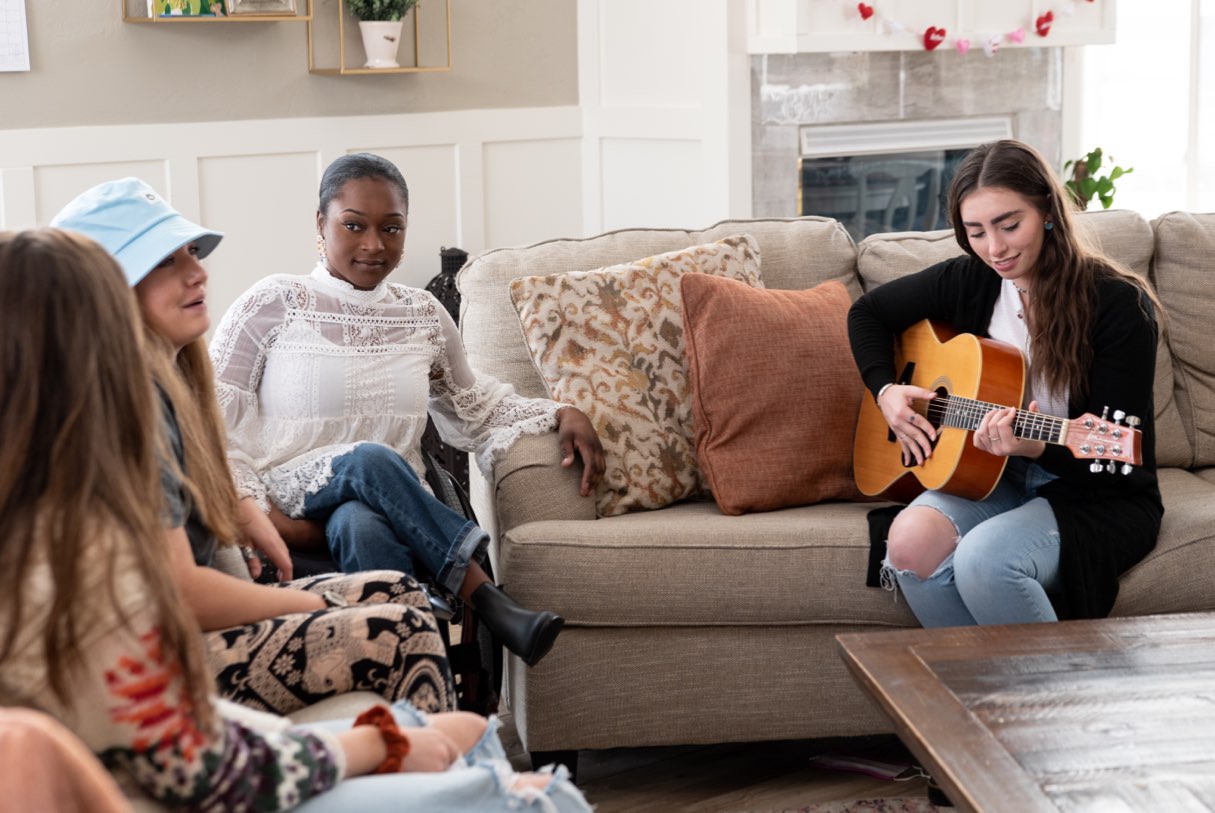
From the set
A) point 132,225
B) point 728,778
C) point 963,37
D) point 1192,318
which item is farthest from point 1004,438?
point 963,37

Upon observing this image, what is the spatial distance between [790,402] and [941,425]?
0.98 ft

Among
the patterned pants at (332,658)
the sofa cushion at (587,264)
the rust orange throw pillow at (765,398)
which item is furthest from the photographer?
the sofa cushion at (587,264)

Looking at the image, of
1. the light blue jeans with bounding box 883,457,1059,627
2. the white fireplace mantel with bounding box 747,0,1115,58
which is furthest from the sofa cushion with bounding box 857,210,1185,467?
the white fireplace mantel with bounding box 747,0,1115,58

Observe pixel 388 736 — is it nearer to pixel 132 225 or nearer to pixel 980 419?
pixel 132 225

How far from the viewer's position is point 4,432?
3.89 feet

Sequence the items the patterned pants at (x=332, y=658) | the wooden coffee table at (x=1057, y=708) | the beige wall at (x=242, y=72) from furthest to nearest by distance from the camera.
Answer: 1. the beige wall at (x=242, y=72)
2. the patterned pants at (x=332, y=658)
3. the wooden coffee table at (x=1057, y=708)

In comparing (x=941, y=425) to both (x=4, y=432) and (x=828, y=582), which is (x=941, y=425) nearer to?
(x=828, y=582)

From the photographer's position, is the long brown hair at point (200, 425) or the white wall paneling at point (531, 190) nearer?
the long brown hair at point (200, 425)

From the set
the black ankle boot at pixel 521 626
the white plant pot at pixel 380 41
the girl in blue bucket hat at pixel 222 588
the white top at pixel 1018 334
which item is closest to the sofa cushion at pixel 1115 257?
the white top at pixel 1018 334

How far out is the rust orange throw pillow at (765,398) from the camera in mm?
2625

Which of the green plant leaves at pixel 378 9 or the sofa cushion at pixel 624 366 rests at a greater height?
the green plant leaves at pixel 378 9

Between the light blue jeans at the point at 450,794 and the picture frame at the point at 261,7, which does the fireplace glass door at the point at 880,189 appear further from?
the light blue jeans at the point at 450,794

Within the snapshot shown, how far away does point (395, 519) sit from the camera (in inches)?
88.8

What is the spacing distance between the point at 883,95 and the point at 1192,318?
2.23 meters
